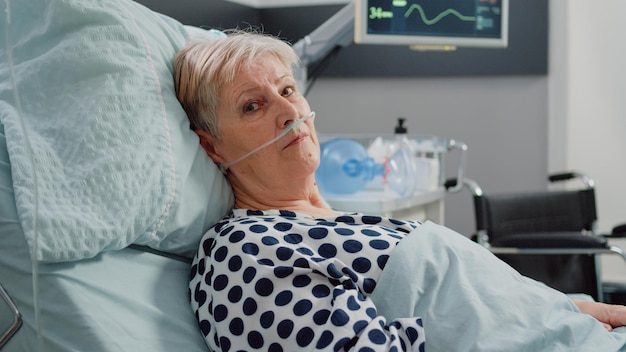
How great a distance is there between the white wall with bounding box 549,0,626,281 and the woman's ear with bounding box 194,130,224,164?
8.02 feet

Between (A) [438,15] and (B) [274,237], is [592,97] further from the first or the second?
(B) [274,237]

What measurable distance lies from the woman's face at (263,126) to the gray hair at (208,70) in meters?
0.01

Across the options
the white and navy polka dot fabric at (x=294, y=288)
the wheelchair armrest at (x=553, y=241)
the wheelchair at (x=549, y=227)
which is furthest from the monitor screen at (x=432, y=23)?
the white and navy polka dot fabric at (x=294, y=288)

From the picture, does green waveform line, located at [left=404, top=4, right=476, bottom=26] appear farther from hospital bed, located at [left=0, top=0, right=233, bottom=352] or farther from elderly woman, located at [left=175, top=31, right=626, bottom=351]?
hospital bed, located at [left=0, top=0, right=233, bottom=352]

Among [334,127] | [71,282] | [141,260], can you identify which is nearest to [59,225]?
[71,282]

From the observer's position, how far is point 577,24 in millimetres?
3504

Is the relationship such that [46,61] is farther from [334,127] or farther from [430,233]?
[334,127]

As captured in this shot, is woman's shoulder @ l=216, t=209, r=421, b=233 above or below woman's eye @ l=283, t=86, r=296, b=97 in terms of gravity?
below

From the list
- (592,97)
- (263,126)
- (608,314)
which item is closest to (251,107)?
(263,126)

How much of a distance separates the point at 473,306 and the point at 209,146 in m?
0.59

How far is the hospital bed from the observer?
41.4 inches

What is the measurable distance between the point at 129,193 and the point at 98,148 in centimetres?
8

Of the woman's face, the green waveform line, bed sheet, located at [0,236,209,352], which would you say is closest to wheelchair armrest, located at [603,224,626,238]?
the green waveform line

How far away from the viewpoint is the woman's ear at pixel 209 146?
144 centimetres
